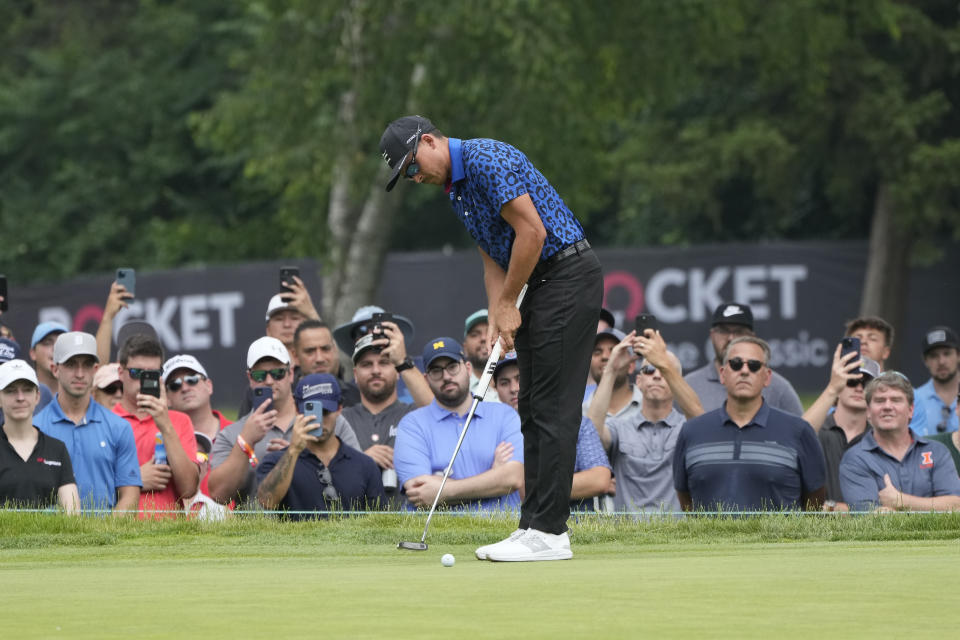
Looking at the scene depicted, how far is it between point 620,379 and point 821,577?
416 centimetres

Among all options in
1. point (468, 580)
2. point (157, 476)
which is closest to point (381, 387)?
point (157, 476)

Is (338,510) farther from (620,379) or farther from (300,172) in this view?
(300,172)

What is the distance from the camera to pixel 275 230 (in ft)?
121

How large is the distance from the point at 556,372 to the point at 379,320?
310 centimetres

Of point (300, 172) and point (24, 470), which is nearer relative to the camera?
point (24, 470)

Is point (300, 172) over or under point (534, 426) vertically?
over

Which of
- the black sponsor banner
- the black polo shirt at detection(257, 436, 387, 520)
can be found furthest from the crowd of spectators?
the black sponsor banner

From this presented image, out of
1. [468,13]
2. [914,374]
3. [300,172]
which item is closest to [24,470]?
[468,13]

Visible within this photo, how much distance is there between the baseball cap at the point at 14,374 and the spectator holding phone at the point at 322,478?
1278 mm

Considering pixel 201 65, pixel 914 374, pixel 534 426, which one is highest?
pixel 201 65

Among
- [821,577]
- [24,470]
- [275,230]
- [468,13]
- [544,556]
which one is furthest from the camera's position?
[275,230]

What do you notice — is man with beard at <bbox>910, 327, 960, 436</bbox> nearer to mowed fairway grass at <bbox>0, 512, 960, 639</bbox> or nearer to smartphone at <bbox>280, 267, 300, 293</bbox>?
mowed fairway grass at <bbox>0, 512, 960, 639</bbox>

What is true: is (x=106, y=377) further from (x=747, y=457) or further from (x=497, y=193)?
(x=497, y=193)

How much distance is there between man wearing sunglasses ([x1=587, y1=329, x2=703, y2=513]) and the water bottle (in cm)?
239
